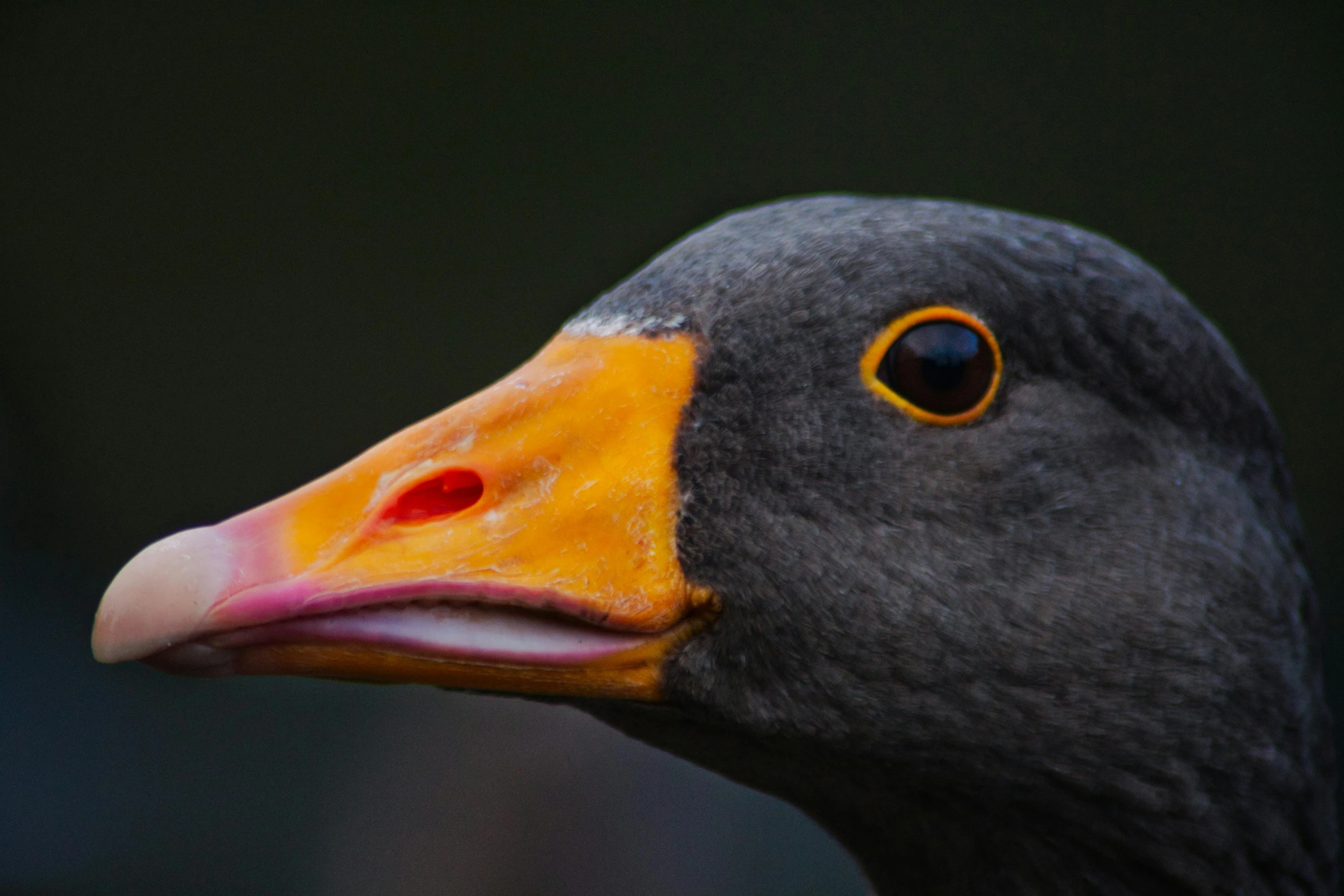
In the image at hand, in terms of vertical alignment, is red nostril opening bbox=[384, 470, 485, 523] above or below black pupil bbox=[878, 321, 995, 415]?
above

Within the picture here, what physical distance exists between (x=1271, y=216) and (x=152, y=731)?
8756 millimetres

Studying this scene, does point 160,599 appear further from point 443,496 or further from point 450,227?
point 450,227

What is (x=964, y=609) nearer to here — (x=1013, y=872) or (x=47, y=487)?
(x=1013, y=872)

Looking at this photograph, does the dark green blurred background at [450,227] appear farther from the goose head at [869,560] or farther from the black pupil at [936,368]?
the black pupil at [936,368]

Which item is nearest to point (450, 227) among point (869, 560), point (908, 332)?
point (908, 332)

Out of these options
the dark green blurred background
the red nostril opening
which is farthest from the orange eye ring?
the dark green blurred background

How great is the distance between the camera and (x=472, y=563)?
2.12 m

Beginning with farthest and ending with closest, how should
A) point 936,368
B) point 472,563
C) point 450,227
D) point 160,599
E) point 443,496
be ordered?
point 450,227, point 936,368, point 443,496, point 472,563, point 160,599

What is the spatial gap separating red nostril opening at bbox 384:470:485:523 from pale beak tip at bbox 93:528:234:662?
327 mm

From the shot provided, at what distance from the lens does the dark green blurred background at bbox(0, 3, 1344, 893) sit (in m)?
7.43

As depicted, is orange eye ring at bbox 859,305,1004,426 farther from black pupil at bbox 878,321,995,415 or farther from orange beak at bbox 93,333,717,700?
orange beak at bbox 93,333,717,700

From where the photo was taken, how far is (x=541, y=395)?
2381 mm

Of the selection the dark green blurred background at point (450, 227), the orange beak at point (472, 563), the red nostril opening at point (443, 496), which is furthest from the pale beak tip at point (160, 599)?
the dark green blurred background at point (450, 227)

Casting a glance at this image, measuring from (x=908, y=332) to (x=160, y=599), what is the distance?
60.4 inches
